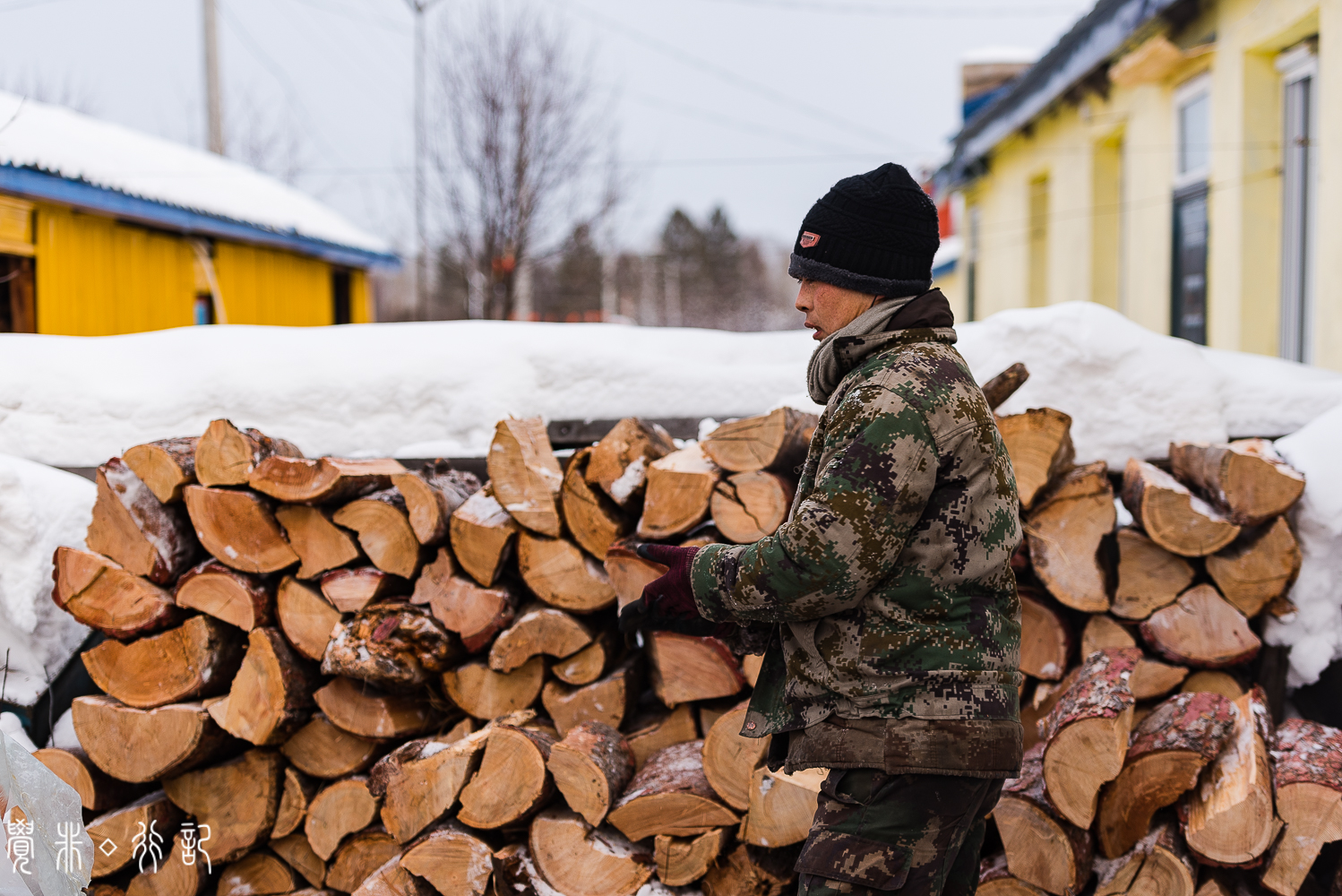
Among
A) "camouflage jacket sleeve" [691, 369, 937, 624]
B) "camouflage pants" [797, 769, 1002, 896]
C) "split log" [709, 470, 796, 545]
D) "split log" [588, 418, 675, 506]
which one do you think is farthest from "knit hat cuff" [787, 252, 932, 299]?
"split log" [588, 418, 675, 506]

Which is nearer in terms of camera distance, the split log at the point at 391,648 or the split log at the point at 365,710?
the split log at the point at 391,648

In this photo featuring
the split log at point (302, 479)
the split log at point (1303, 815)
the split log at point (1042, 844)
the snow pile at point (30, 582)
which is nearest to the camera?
the split log at point (1303, 815)

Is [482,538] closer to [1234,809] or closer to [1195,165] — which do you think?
[1234,809]

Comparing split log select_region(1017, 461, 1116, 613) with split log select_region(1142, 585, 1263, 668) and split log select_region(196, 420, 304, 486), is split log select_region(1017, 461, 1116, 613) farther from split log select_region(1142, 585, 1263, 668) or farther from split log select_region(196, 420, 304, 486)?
split log select_region(196, 420, 304, 486)

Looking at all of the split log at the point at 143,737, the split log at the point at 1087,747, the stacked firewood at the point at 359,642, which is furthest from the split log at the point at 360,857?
the split log at the point at 1087,747

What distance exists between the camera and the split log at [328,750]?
2.88 m

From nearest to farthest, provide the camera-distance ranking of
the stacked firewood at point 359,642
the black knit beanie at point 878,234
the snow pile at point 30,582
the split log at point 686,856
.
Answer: the black knit beanie at point 878,234, the split log at point 686,856, the stacked firewood at point 359,642, the snow pile at point 30,582

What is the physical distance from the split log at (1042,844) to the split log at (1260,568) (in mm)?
858

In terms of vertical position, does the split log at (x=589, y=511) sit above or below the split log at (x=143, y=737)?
above

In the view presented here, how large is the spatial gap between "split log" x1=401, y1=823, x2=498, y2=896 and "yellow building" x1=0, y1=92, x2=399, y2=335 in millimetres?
5185

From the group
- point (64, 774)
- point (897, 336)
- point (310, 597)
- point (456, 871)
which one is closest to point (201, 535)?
point (310, 597)

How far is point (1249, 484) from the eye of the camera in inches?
106

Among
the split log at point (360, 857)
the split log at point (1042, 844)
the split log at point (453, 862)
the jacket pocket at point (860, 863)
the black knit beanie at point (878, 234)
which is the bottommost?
the split log at point (360, 857)

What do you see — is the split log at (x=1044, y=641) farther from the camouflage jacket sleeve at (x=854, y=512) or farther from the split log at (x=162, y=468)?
the split log at (x=162, y=468)
